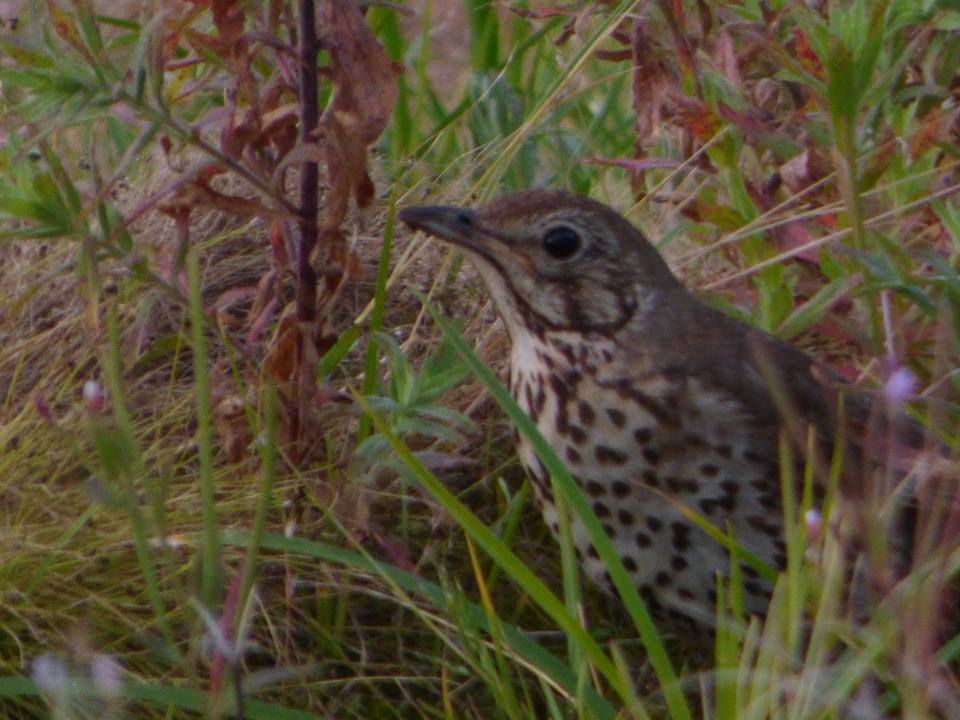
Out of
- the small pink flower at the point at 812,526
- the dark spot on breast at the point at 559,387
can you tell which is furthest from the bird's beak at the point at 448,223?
the small pink flower at the point at 812,526

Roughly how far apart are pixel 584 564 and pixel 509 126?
1386 millimetres

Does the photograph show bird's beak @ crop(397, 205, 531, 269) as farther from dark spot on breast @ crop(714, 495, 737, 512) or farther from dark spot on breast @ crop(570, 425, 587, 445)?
dark spot on breast @ crop(714, 495, 737, 512)

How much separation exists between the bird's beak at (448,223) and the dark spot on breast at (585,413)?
0.30 metres

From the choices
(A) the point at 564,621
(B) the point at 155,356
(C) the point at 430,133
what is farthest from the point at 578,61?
(A) the point at 564,621

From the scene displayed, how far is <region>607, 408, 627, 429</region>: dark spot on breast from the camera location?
9.55ft

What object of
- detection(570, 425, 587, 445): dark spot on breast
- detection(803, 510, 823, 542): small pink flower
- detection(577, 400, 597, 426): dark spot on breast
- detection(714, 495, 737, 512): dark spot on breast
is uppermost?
detection(803, 510, 823, 542): small pink flower

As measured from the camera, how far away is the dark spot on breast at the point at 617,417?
291 cm

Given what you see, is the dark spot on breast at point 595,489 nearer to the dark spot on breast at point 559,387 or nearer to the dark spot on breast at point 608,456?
the dark spot on breast at point 608,456

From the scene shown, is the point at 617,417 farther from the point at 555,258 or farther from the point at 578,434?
the point at 555,258

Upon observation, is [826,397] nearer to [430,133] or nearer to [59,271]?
[59,271]

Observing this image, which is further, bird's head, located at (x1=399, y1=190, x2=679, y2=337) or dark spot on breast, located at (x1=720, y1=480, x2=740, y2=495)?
bird's head, located at (x1=399, y1=190, x2=679, y2=337)

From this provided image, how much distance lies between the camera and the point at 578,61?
3707 mm

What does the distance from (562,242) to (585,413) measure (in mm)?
292

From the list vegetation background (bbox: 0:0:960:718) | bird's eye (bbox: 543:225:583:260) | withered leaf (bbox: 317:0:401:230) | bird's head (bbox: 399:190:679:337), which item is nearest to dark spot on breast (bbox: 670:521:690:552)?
vegetation background (bbox: 0:0:960:718)
